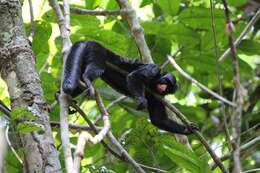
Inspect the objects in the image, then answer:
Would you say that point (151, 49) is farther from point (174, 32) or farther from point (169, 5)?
point (169, 5)

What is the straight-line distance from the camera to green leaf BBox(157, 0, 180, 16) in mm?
3762

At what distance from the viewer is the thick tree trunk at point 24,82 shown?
2.37 metres

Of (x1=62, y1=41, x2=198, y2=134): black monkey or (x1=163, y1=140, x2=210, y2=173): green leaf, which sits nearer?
(x1=163, y1=140, x2=210, y2=173): green leaf

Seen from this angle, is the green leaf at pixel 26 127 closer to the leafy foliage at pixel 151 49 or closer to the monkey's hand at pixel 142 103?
the leafy foliage at pixel 151 49

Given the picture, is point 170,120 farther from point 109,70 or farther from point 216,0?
point 216,0

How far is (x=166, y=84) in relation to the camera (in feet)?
12.7

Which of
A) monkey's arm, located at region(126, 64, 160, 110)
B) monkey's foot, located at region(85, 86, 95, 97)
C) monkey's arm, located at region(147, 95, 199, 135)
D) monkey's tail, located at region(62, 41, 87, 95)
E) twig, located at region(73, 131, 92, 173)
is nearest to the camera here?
twig, located at region(73, 131, 92, 173)

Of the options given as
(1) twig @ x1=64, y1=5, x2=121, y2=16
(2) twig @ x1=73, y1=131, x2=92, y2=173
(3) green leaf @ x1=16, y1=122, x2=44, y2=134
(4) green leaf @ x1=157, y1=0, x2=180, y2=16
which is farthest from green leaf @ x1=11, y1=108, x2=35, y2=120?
(4) green leaf @ x1=157, y1=0, x2=180, y2=16

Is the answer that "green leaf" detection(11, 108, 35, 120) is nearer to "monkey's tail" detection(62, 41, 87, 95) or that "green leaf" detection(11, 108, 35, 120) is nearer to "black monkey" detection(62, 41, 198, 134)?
"monkey's tail" detection(62, 41, 87, 95)

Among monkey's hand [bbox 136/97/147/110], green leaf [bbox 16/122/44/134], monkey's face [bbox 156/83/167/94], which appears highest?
green leaf [bbox 16/122/44/134]

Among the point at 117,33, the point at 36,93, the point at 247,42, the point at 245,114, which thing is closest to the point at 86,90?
the point at 36,93

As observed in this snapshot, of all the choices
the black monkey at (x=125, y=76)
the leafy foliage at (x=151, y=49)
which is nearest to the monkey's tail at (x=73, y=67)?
the black monkey at (x=125, y=76)

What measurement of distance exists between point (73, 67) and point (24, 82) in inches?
36.1

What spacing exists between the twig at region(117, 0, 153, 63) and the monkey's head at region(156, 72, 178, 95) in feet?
1.15
